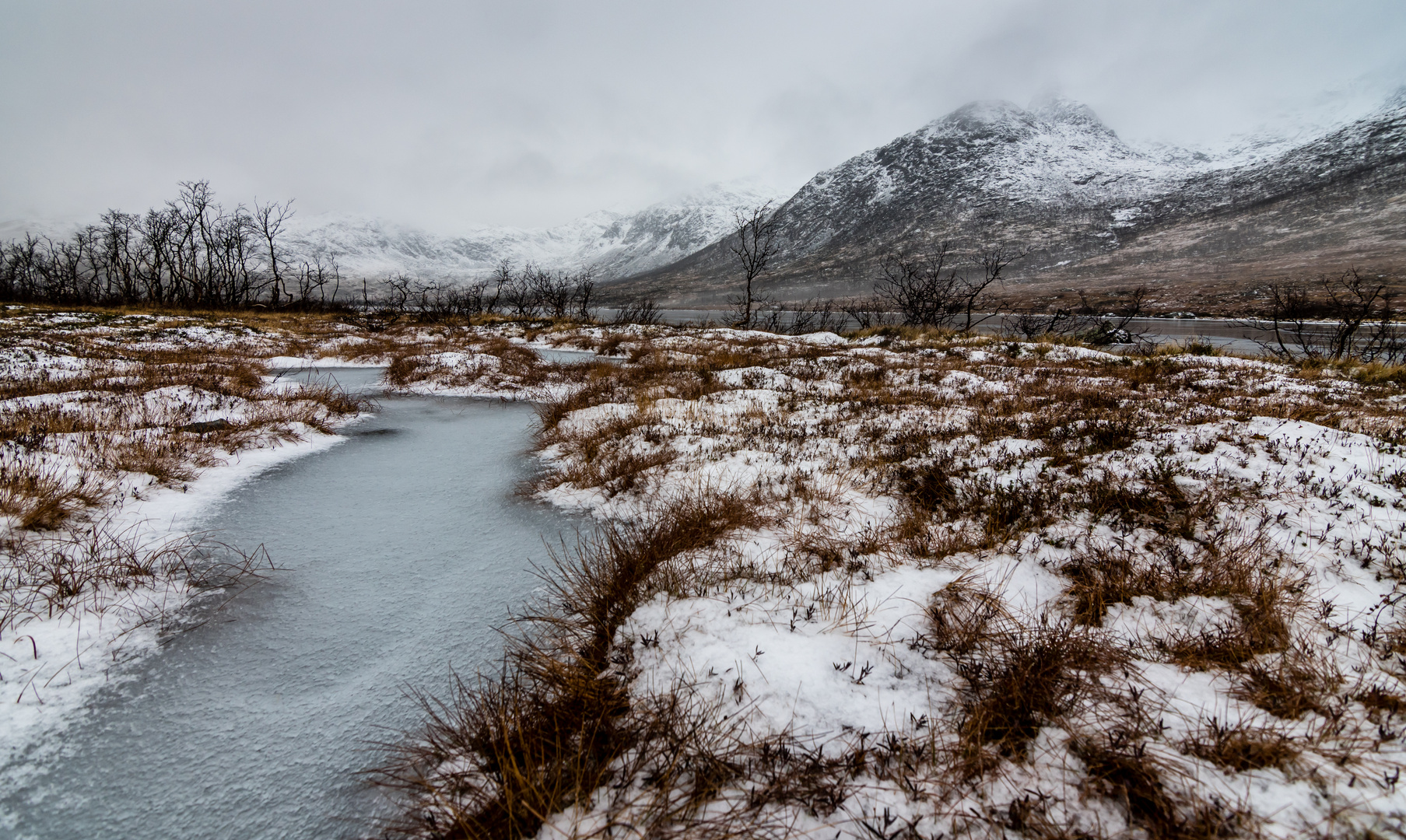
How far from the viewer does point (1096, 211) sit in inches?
4926

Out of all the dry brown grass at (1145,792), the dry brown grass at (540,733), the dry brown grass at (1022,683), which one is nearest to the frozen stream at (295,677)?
the dry brown grass at (540,733)

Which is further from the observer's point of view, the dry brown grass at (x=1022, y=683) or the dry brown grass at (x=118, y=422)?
the dry brown grass at (x=118, y=422)

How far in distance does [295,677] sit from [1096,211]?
6538 inches

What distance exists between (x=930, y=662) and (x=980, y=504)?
2217 mm

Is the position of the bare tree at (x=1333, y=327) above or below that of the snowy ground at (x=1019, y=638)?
above

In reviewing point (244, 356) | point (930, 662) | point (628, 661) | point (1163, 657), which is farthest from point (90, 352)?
point (1163, 657)

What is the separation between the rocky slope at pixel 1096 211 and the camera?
82562mm

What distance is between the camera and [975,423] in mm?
6855

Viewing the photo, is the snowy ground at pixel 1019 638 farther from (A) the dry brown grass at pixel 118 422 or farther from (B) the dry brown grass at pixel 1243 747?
(A) the dry brown grass at pixel 118 422

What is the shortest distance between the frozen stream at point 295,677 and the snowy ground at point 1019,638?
0.51 metres

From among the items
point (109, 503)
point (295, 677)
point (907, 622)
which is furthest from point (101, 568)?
point (907, 622)

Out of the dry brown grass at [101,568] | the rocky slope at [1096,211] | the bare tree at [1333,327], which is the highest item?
the rocky slope at [1096,211]

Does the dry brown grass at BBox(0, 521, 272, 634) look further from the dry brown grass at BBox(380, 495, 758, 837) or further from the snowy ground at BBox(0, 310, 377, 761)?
the dry brown grass at BBox(380, 495, 758, 837)

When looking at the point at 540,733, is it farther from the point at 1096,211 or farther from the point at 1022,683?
the point at 1096,211
